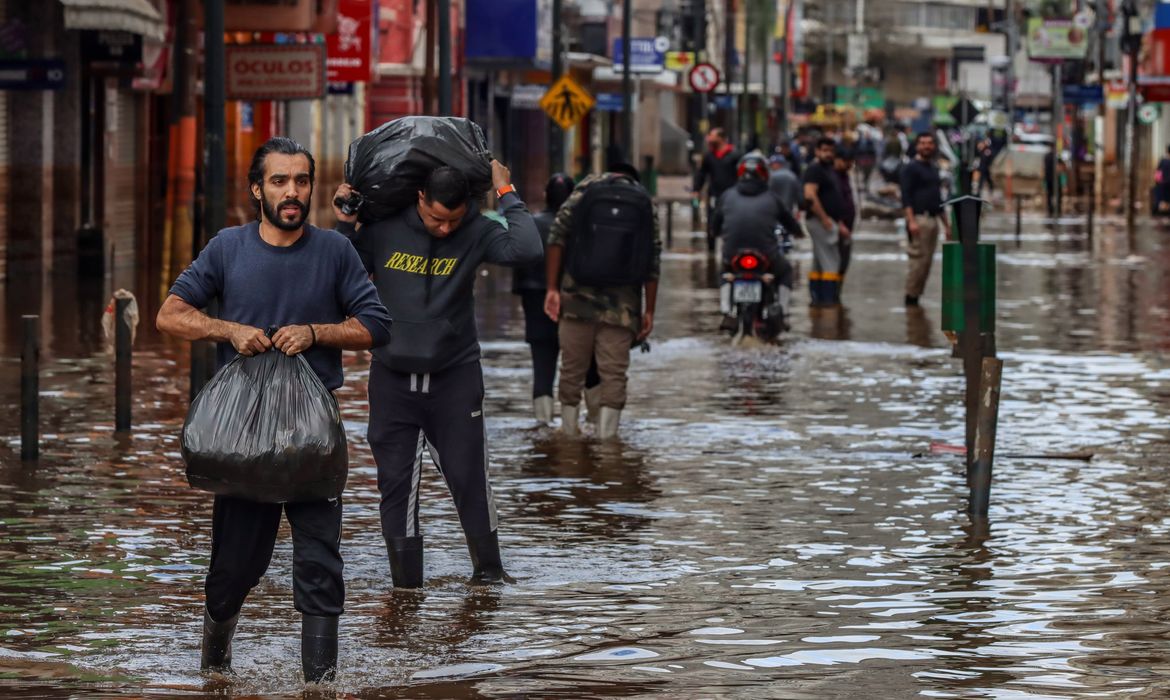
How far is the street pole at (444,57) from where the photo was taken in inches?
1297

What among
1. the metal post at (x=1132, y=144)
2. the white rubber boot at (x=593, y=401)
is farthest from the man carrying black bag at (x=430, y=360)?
the metal post at (x=1132, y=144)

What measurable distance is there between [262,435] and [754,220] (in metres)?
15.7

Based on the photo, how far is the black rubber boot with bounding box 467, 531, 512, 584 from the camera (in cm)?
1073

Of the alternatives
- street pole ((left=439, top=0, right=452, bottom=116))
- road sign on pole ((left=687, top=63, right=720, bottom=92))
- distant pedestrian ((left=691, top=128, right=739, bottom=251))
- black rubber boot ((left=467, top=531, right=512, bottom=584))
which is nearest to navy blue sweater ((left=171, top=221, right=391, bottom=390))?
black rubber boot ((left=467, top=531, right=512, bottom=584))

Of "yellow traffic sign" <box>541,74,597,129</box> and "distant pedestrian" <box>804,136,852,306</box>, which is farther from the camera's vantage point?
"yellow traffic sign" <box>541,74,597,129</box>

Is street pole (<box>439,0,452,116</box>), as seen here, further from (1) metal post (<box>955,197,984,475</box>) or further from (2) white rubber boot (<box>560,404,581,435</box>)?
(1) metal post (<box>955,197,984,475</box>)

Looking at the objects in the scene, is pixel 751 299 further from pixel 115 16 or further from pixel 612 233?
pixel 115 16

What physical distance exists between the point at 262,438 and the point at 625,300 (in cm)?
766

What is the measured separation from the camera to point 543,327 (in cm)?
1669

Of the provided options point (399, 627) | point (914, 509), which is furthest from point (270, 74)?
point (399, 627)

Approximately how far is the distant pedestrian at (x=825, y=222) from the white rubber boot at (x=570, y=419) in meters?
11.7

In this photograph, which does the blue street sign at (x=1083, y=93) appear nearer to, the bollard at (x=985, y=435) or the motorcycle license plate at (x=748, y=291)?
the motorcycle license plate at (x=748, y=291)

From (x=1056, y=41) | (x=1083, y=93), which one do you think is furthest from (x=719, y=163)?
(x=1056, y=41)

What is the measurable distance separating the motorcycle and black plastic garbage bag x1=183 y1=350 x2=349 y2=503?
15.1 metres
